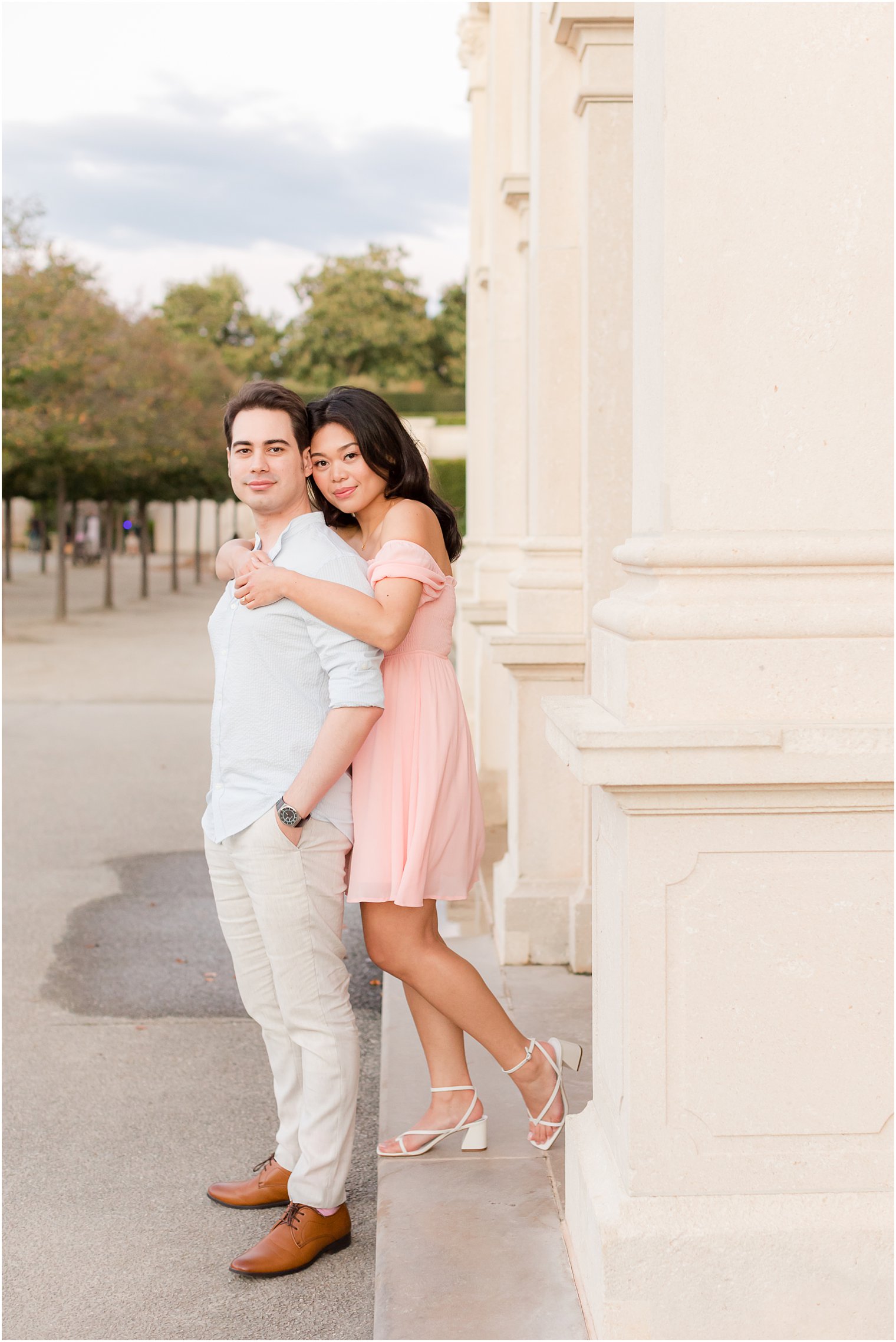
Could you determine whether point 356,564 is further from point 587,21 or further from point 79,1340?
point 587,21

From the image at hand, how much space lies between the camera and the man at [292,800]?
2.88m

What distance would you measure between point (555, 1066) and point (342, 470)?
1655 millimetres

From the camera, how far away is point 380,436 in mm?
3090

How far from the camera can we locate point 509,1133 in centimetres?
354

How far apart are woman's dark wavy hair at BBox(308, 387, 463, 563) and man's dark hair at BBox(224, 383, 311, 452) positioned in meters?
0.07

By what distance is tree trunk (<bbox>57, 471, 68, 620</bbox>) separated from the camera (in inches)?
962

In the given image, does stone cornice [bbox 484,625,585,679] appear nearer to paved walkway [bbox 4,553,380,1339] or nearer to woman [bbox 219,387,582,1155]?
paved walkway [bbox 4,553,380,1339]

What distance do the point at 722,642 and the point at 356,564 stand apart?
98cm

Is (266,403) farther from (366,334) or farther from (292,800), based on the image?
(366,334)

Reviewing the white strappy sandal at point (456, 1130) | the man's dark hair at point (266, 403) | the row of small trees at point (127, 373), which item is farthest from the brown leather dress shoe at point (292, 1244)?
the row of small trees at point (127, 373)

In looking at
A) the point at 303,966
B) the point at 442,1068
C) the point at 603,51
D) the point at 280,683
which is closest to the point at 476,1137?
the point at 442,1068

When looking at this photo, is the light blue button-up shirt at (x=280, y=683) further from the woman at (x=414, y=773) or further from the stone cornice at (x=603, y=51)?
the stone cornice at (x=603, y=51)

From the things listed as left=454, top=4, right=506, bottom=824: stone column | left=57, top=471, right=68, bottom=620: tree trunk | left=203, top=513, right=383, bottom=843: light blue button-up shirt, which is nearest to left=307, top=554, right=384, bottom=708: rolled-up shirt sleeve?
left=203, top=513, right=383, bottom=843: light blue button-up shirt

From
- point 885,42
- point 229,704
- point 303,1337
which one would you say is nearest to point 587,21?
point 885,42
